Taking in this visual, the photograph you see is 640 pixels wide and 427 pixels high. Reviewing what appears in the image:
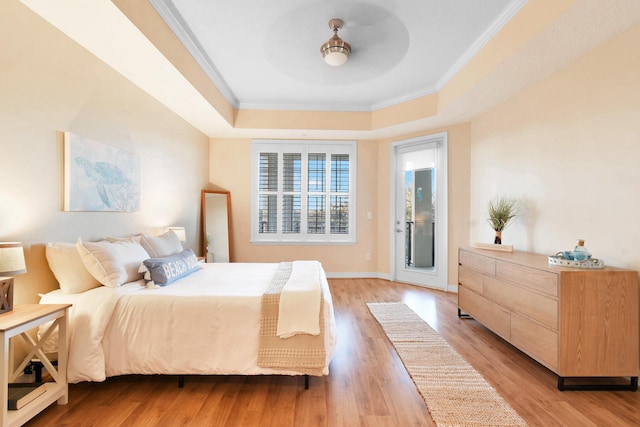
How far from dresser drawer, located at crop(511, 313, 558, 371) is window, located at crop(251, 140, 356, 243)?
3.09 metres

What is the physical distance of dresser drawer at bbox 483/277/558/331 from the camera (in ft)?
6.84

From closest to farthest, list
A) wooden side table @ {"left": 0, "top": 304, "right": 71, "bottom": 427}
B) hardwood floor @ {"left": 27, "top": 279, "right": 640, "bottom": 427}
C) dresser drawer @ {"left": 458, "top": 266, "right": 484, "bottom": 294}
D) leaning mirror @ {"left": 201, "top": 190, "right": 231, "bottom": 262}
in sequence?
1. wooden side table @ {"left": 0, "top": 304, "right": 71, "bottom": 427}
2. hardwood floor @ {"left": 27, "top": 279, "right": 640, "bottom": 427}
3. dresser drawer @ {"left": 458, "top": 266, "right": 484, "bottom": 294}
4. leaning mirror @ {"left": 201, "top": 190, "right": 231, "bottom": 262}

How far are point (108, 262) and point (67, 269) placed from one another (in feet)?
0.82

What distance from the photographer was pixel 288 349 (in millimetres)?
1928

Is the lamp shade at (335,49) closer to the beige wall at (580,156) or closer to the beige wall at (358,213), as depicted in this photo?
the beige wall at (580,156)

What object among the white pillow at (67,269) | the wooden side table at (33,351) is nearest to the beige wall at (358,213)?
the white pillow at (67,269)

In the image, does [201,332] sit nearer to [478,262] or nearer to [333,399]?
[333,399]

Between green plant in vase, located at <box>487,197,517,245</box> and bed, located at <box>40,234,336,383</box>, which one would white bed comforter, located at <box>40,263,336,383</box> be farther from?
green plant in vase, located at <box>487,197,517,245</box>

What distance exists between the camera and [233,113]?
14.8ft

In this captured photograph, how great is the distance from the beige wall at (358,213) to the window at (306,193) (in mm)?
153

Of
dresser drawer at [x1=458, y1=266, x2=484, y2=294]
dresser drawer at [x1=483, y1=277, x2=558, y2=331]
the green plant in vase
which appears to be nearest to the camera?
dresser drawer at [x1=483, y1=277, x2=558, y2=331]

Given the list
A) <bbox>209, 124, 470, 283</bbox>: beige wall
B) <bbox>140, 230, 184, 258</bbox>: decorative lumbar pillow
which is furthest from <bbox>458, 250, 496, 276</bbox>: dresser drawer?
<bbox>140, 230, 184, 258</bbox>: decorative lumbar pillow

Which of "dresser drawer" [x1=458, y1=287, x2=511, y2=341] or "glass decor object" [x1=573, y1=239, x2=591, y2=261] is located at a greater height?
"glass decor object" [x1=573, y1=239, x2=591, y2=261]

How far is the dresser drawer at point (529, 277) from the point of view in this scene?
82.2 inches
